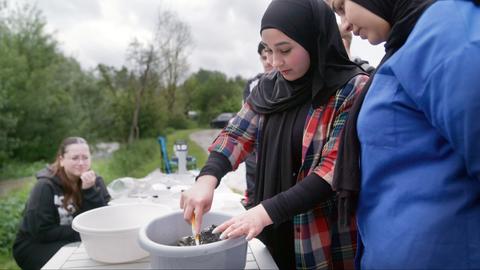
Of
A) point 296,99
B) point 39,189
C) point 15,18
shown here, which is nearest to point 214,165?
point 296,99

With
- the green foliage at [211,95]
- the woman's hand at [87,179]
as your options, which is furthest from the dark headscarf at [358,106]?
the green foliage at [211,95]

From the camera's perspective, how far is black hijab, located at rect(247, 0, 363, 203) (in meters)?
1.16

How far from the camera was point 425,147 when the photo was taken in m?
0.69

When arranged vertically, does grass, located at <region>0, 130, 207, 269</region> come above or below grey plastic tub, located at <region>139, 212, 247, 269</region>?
below

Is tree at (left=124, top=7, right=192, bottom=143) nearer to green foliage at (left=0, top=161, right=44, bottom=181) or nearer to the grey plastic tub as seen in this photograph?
green foliage at (left=0, top=161, right=44, bottom=181)

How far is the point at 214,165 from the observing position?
4.15ft

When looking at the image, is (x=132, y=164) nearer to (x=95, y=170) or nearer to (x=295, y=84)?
(x=95, y=170)

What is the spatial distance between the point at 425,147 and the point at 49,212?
2.25 metres

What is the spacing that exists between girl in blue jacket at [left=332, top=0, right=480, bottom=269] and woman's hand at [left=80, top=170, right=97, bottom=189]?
198cm

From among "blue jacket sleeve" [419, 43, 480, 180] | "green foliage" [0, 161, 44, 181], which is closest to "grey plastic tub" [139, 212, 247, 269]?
"blue jacket sleeve" [419, 43, 480, 180]

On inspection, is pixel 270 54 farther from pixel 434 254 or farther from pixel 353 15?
pixel 434 254

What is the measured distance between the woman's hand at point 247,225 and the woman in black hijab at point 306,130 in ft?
0.36

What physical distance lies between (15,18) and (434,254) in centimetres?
1452

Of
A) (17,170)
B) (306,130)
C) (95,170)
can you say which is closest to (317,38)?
(306,130)
